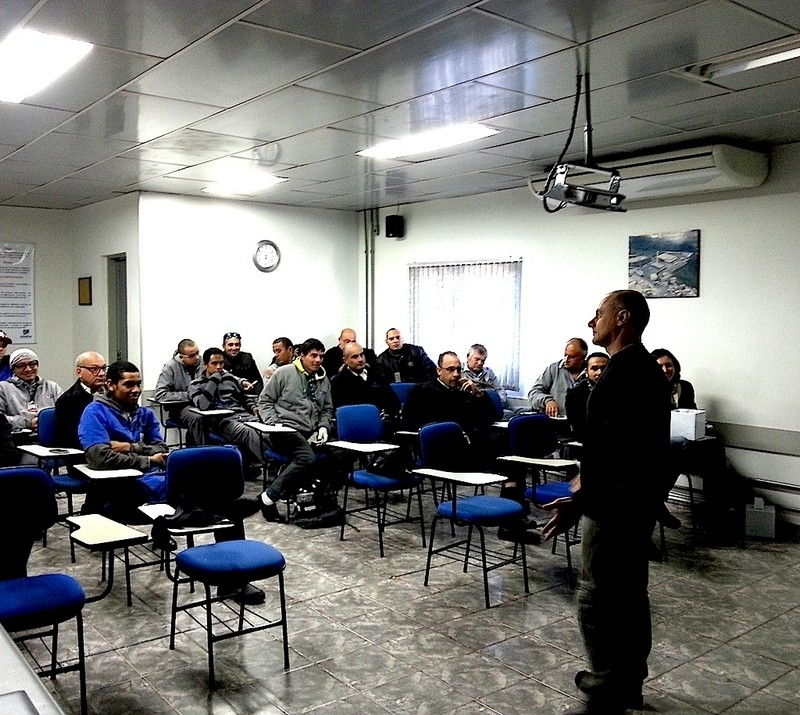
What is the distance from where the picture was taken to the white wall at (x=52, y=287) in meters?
9.07

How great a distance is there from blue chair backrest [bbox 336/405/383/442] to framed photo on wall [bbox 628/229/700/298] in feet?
8.67

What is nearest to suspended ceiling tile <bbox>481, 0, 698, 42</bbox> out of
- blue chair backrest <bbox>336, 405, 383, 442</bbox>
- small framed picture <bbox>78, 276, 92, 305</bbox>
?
blue chair backrest <bbox>336, 405, 383, 442</bbox>

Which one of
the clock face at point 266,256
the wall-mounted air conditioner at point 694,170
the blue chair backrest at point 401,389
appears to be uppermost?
the wall-mounted air conditioner at point 694,170

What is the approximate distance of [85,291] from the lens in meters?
9.12

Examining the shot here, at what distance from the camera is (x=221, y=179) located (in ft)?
23.7

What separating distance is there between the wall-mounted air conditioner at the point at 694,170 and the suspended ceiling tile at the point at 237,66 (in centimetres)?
258

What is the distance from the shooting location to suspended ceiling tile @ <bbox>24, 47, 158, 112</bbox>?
371cm

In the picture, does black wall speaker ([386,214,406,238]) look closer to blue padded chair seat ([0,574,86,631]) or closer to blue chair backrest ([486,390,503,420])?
blue chair backrest ([486,390,503,420])

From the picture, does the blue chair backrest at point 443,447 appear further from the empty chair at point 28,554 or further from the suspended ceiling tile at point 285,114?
the empty chair at point 28,554

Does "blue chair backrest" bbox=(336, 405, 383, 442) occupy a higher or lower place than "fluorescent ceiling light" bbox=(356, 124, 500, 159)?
lower

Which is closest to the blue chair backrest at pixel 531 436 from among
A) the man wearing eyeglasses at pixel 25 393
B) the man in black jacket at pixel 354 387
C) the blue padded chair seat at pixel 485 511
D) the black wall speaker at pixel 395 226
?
the blue padded chair seat at pixel 485 511

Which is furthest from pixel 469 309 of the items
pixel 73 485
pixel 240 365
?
pixel 73 485

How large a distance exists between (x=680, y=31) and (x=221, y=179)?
480cm

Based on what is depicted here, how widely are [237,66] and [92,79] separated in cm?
84
